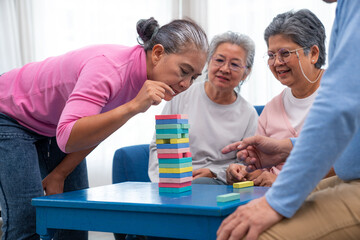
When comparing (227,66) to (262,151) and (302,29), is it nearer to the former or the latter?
(302,29)

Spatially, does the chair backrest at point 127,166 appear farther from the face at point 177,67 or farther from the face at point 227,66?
the face at point 177,67

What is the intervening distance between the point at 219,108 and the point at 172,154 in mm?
939

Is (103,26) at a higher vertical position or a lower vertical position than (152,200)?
higher

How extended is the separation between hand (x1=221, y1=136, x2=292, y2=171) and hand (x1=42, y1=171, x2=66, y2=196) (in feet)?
2.32

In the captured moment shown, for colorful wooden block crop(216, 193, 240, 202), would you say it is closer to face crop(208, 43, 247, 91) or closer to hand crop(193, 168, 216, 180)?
hand crop(193, 168, 216, 180)

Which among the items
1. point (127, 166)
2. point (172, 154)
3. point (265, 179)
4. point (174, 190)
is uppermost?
point (172, 154)

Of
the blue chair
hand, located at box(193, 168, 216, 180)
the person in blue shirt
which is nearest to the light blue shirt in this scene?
the person in blue shirt

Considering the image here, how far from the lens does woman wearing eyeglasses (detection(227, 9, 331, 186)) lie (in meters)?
2.16

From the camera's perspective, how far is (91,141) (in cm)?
163

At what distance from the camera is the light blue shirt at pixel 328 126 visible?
913 mm

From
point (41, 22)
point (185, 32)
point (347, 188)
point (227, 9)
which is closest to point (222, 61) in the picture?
point (185, 32)

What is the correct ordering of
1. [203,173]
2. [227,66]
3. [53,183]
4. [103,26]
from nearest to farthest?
[53,183], [203,173], [227,66], [103,26]

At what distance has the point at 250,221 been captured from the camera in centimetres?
100

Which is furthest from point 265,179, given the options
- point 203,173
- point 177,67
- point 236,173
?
point 177,67
